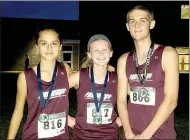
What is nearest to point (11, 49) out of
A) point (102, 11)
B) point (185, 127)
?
point (102, 11)

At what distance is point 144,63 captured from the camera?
10.3 feet

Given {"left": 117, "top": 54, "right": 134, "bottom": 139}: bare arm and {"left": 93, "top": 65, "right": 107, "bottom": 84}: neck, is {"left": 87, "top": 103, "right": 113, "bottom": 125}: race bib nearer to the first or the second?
{"left": 117, "top": 54, "right": 134, "bottom": 139}: bare arm

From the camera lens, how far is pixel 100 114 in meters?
3.31

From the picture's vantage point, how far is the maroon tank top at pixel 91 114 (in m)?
3.27

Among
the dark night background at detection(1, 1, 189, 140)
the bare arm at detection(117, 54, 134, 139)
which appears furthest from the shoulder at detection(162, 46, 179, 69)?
the dark night background at detection(1, 1, 189, 140)

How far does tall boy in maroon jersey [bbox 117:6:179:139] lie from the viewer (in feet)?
9.69

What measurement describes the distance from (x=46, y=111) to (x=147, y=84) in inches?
48.4

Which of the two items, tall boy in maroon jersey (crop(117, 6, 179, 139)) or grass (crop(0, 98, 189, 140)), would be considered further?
grass (crop(0, 98, 189, 140))

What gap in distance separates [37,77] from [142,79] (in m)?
1.26

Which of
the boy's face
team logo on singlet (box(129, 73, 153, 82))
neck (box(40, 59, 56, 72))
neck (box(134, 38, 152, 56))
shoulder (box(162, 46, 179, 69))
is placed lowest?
team logo on singlet (box(129, 73, 153, 82))

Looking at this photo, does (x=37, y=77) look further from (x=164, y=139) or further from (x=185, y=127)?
(x=185, y=127)

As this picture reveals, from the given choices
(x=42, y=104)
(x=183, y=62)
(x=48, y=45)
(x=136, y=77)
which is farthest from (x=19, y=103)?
(x=183, y=62)

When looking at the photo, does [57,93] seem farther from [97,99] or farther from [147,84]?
[147,84]

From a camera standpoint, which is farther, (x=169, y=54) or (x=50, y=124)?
(x=50, y=124)
